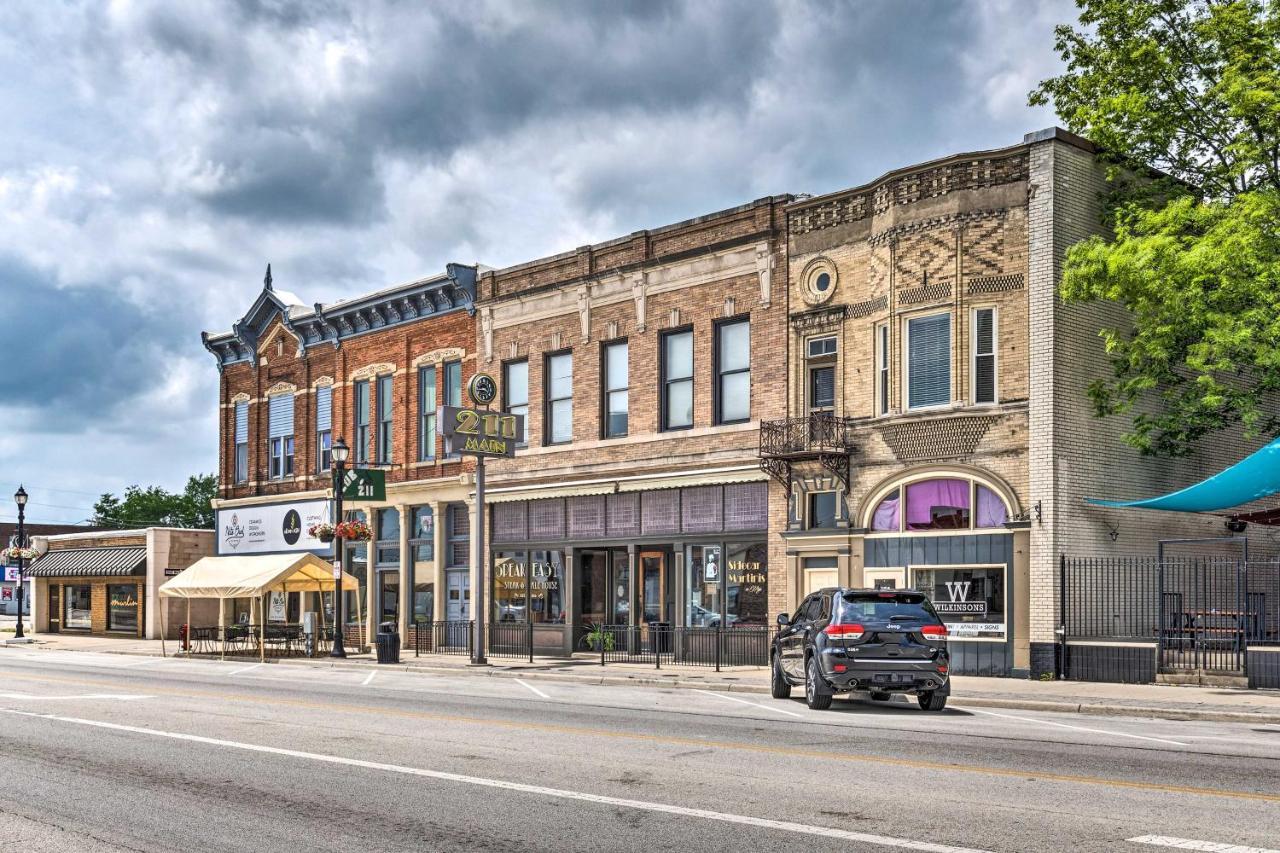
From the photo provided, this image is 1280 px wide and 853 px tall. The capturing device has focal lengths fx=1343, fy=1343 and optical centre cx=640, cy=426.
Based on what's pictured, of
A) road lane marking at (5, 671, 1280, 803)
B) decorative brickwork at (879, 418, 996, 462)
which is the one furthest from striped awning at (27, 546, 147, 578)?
decorative brickwork at (879, 418, 996, 462)

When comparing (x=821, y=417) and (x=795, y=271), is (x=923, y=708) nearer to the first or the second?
(x=821, y=417)

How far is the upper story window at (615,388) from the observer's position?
108ft

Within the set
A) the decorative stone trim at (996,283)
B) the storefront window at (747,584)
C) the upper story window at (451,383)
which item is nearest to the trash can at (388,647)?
the upper story window at (451,383)

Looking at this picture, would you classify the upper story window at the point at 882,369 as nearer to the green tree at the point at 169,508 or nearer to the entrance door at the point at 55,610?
the entrance door at the point at 55,610

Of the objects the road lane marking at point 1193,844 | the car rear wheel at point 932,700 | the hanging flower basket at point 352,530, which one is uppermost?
the hanging flower basket at point 352,530

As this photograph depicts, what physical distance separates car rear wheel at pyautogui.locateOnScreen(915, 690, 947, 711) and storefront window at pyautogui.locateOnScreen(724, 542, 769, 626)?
33.6 feet

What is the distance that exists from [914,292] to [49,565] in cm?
3969

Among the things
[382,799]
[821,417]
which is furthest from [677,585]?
[382,799]

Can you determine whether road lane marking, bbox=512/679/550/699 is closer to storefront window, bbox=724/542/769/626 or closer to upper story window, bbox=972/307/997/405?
storefront window, bbox=724/542/769/626

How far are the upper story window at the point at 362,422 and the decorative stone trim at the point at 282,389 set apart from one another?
3.62 meters

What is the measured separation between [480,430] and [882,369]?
943 centimetres

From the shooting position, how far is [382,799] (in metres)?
10.0

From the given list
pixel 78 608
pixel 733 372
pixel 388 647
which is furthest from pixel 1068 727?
pixel 78 608

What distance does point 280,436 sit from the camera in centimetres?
4397
